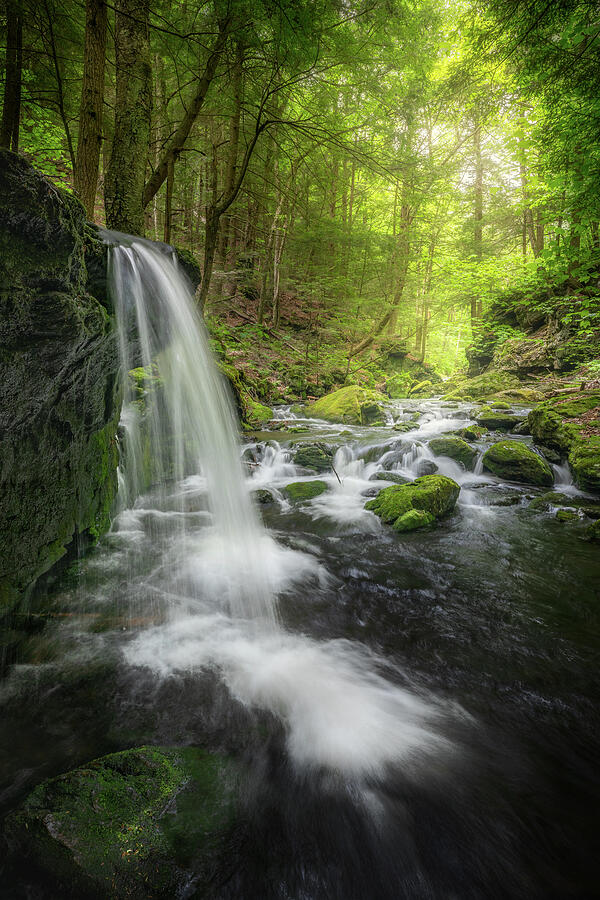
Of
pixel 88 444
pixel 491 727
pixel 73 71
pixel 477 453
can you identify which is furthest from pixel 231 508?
pixel 73 71

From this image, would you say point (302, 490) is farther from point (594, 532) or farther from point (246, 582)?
point (594, 532)

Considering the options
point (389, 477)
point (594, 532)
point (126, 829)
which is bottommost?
point (126, 829)

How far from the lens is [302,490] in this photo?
24.5 ft

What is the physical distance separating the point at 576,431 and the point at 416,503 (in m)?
4.73

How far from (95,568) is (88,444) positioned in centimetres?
147

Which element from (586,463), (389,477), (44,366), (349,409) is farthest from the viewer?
(349,409)

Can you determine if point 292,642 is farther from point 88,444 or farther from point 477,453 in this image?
point 477,453

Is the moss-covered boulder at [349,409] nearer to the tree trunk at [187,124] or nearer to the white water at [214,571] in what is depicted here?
the white water at [214,571]

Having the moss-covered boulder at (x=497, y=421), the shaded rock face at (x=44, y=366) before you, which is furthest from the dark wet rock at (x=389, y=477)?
the shaded rock face at (x=44, y=366)

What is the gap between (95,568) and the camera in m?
3.96

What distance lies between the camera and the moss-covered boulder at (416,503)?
5.84 meters

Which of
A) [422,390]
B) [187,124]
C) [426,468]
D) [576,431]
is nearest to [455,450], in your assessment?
[426,468]

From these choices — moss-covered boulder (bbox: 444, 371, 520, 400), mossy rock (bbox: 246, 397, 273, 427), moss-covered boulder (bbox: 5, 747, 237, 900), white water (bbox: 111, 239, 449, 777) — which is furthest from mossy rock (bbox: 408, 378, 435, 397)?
moss-covered boulder (bbox: 5, 747, 237, 900)

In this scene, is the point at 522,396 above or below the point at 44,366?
above
